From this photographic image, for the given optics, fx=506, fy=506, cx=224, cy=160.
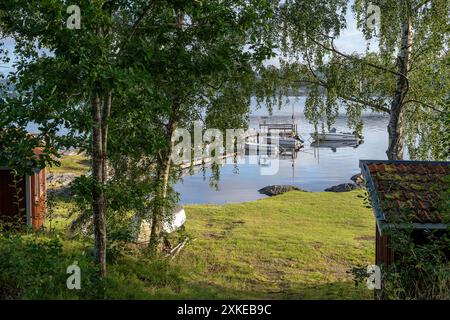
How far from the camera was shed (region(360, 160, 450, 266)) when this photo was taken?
9.77 metres

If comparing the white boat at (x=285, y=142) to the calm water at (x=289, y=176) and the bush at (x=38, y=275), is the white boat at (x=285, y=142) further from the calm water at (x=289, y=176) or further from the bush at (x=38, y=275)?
the bush at (x=38, y=275)

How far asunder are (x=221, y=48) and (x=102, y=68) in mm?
3289

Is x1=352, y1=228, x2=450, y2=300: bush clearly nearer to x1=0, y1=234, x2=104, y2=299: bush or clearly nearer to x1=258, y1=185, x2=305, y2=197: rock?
x1=0, y1=234, x2=104, y2=299: bush

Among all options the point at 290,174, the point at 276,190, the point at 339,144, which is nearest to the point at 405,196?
the point at 276,190

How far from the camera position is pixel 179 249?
698 inches

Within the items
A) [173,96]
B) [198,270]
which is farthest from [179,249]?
[173,96]

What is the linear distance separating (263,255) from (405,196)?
385 inches

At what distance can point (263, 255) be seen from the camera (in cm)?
1969

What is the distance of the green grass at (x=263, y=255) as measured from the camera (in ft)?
44.8

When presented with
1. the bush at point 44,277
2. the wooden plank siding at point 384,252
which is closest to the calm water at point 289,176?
the wooden plank siding at point 384,252

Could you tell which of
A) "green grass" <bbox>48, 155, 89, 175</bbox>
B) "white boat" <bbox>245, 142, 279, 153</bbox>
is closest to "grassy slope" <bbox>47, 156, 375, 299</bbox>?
"green grass" <bbox>48, 155, 89, 175</bbox>

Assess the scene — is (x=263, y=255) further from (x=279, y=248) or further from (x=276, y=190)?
(x=276, y=190)

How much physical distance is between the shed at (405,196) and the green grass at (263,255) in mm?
4031

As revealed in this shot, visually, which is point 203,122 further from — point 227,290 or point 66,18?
point 66,18
